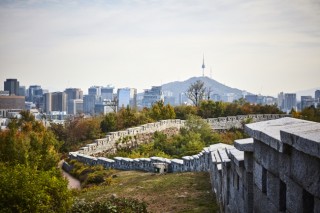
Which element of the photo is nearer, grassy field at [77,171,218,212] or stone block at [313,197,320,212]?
stone block at [313,197,320,212]

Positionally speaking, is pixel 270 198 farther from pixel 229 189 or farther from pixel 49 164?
pixel 49 164

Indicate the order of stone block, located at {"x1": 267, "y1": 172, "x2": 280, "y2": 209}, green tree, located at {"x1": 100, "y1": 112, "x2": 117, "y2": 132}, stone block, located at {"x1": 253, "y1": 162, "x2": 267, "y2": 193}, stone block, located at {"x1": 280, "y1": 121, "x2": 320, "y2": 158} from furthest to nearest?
green tree, located at {"x1": 100, "y1": 112, "x2": 117, "y2": 132} → stone block, located at {"x1": 253, "y1": 162, "x2": 267, "y2": 193} → stone block, located at {"x1": 267, "y1": 172, "x2": 280, "y2": 209} → stone block, located at {"x1": 280, "y1": 121, "x2": 320, "y2": 158}

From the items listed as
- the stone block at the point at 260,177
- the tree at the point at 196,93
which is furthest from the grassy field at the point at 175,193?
the tree at the point at 196,93

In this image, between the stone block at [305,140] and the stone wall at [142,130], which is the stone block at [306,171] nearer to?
the stone block at [305,140]

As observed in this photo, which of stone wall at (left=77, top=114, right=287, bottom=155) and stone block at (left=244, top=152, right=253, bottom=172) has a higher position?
stone block at (left=244, top=152, right=253, bottom=172)

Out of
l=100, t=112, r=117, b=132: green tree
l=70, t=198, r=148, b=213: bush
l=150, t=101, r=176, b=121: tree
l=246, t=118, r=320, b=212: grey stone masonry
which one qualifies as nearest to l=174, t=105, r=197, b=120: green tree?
l=150, t=101, r=176, b=121: tree

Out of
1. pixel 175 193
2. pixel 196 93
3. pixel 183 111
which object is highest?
pixel 196 93

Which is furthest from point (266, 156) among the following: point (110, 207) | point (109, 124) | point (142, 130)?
point (109, 124)

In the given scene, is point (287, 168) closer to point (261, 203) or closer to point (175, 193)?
point (261, 203)

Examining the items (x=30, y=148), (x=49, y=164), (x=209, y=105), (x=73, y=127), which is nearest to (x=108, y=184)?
(x=49, y=164)

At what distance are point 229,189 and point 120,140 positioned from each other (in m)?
26.3

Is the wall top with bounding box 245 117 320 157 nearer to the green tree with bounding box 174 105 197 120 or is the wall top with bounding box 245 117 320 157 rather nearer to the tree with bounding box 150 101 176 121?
the tree with bounding box 150 101 176 121

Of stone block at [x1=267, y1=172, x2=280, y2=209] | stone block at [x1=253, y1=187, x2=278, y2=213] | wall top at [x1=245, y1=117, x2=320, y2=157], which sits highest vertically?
wall top at [x1=245, y1=117, x2=320, y2=157]

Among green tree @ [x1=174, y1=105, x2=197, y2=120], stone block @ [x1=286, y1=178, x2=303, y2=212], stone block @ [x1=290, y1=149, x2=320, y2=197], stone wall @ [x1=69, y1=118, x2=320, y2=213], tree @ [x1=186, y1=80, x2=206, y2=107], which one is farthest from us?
tree @ [x1=186, y1=80, x2=206, y2=107]
